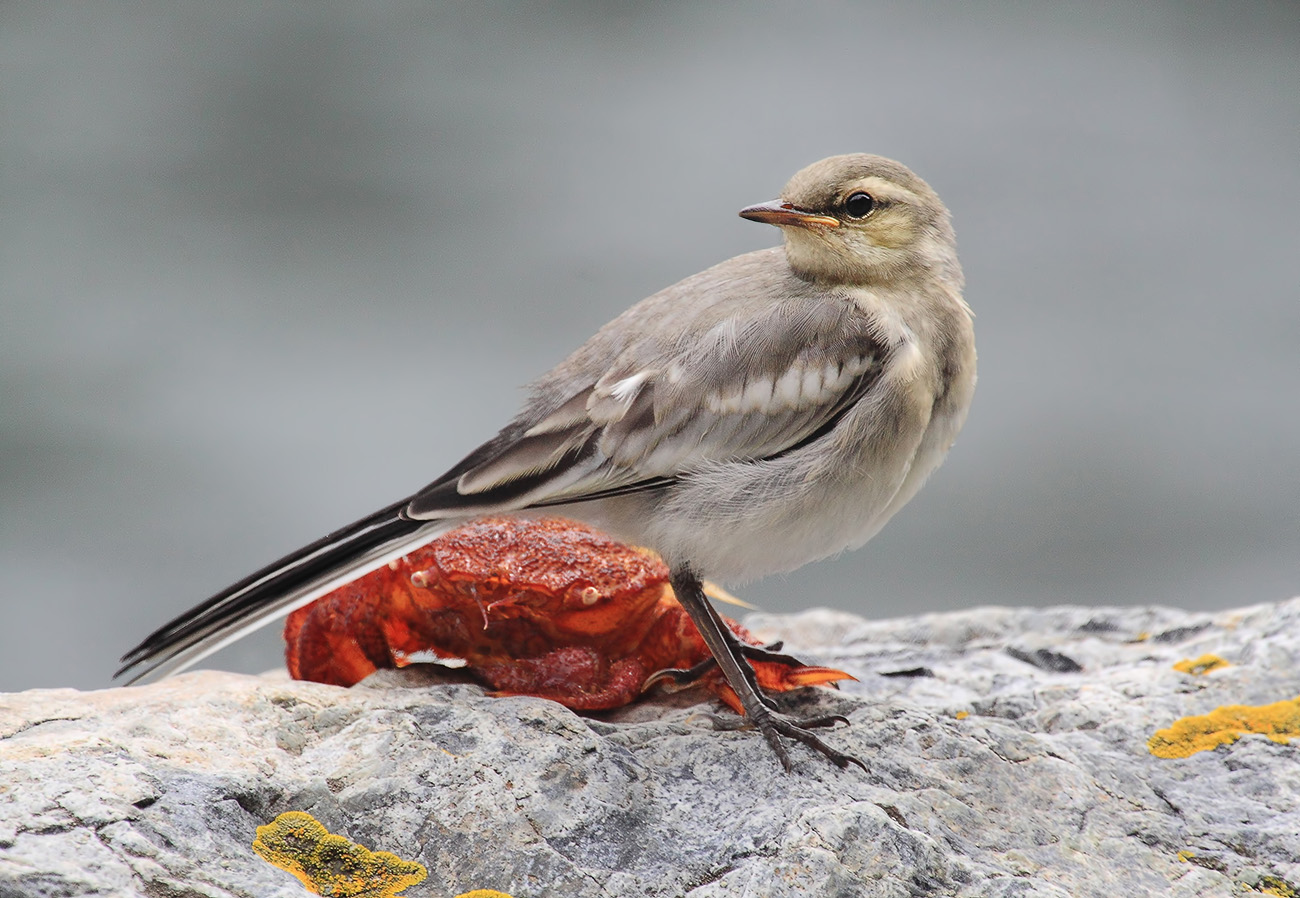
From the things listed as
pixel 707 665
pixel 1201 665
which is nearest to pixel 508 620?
pixel 707 665

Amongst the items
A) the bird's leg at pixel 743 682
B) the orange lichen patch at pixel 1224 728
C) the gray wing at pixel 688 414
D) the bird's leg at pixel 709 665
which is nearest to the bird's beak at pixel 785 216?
the gray wing at pixel 688 414

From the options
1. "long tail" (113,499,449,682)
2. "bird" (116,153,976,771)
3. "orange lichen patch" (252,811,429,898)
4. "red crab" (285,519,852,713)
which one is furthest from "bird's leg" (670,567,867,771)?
"orange lichen patch" (252,811,429,898)

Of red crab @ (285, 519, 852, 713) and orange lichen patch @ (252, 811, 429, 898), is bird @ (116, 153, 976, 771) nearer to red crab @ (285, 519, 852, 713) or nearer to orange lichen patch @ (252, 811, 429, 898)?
red crab @ (285, 519, 852, 713)

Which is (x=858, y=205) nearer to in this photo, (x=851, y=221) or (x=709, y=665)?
(x=851, y=221)

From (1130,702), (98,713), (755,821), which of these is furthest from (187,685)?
(1130,702)

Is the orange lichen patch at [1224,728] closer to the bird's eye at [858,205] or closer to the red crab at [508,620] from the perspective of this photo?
the red crab at [508,620]
